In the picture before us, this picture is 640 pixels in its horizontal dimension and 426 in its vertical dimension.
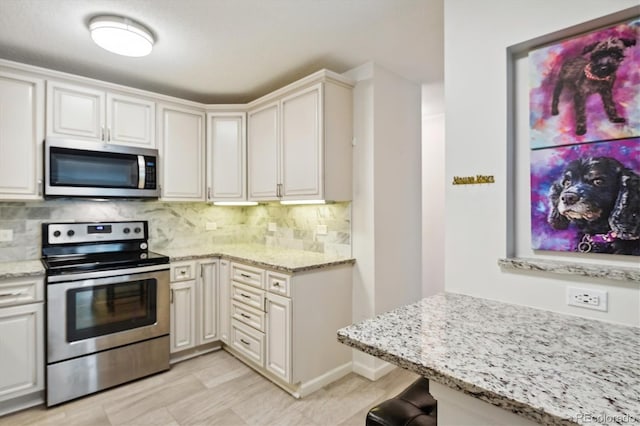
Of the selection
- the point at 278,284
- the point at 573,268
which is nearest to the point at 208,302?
the point at 278,284

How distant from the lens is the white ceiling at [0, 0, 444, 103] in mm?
1869

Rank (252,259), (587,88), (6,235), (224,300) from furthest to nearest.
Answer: (224,300) → (252,259) → (6,235) → (587,88)

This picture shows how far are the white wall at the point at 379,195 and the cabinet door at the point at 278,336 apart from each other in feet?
2.16

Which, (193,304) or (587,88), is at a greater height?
(587,88)

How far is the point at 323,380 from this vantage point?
248 centimetres

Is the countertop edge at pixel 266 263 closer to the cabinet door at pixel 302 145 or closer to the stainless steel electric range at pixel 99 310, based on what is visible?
the stainless steel electric range at pixel 99 310

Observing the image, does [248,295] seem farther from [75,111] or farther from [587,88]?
[587,88]

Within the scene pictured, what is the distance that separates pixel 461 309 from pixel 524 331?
27 cm

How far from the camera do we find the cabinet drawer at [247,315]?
2.58 metres

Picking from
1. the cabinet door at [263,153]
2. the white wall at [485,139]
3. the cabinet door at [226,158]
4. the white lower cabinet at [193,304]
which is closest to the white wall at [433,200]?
the cabinet door at [263,153]

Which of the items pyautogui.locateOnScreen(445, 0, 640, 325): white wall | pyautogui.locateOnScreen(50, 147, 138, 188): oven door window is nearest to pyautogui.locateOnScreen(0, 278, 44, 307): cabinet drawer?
pyautogui.locateOnScreen(50, 147, 138, 188): oven door window

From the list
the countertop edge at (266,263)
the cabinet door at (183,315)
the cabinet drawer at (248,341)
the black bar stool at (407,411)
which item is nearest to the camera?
the black bar stool at (407,411)

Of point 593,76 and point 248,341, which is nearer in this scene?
point 593,76

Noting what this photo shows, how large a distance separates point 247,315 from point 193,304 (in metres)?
0.56
